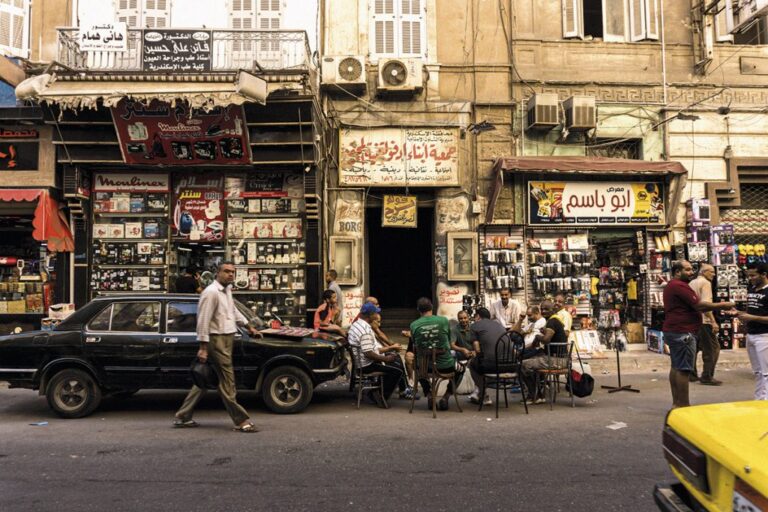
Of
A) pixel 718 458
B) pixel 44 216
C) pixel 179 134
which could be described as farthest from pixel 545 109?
pixel 44 216

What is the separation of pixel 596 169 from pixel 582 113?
138cm

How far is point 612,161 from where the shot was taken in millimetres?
12727

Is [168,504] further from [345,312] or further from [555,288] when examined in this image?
[555,288]

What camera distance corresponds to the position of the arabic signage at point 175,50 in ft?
36.8

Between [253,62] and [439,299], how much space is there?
6.71 meters

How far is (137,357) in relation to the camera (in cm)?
706

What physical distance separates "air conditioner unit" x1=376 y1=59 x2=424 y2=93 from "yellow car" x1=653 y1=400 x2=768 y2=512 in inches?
431

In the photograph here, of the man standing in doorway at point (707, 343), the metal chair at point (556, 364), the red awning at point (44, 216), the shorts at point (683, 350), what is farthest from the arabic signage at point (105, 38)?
the man standing in doorway at point (707, 343)

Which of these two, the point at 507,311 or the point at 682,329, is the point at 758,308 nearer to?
the point at 682,329

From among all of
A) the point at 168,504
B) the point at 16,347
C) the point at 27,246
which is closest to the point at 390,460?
the point at 168,504

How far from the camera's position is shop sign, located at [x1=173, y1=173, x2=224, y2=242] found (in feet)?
41.8

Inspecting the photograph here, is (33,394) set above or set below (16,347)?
below

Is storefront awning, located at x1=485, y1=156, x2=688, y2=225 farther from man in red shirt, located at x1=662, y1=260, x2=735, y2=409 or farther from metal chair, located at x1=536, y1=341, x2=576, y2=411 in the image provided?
man in red shirt, located at x1=662, y1=260, x2=735, y2=409

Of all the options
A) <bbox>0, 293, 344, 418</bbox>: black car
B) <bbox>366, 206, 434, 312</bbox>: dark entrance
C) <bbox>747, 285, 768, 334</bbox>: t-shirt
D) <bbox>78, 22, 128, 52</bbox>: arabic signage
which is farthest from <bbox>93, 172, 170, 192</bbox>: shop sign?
<bbox>747, 285, 768, 334</bbox>: t-shirt
